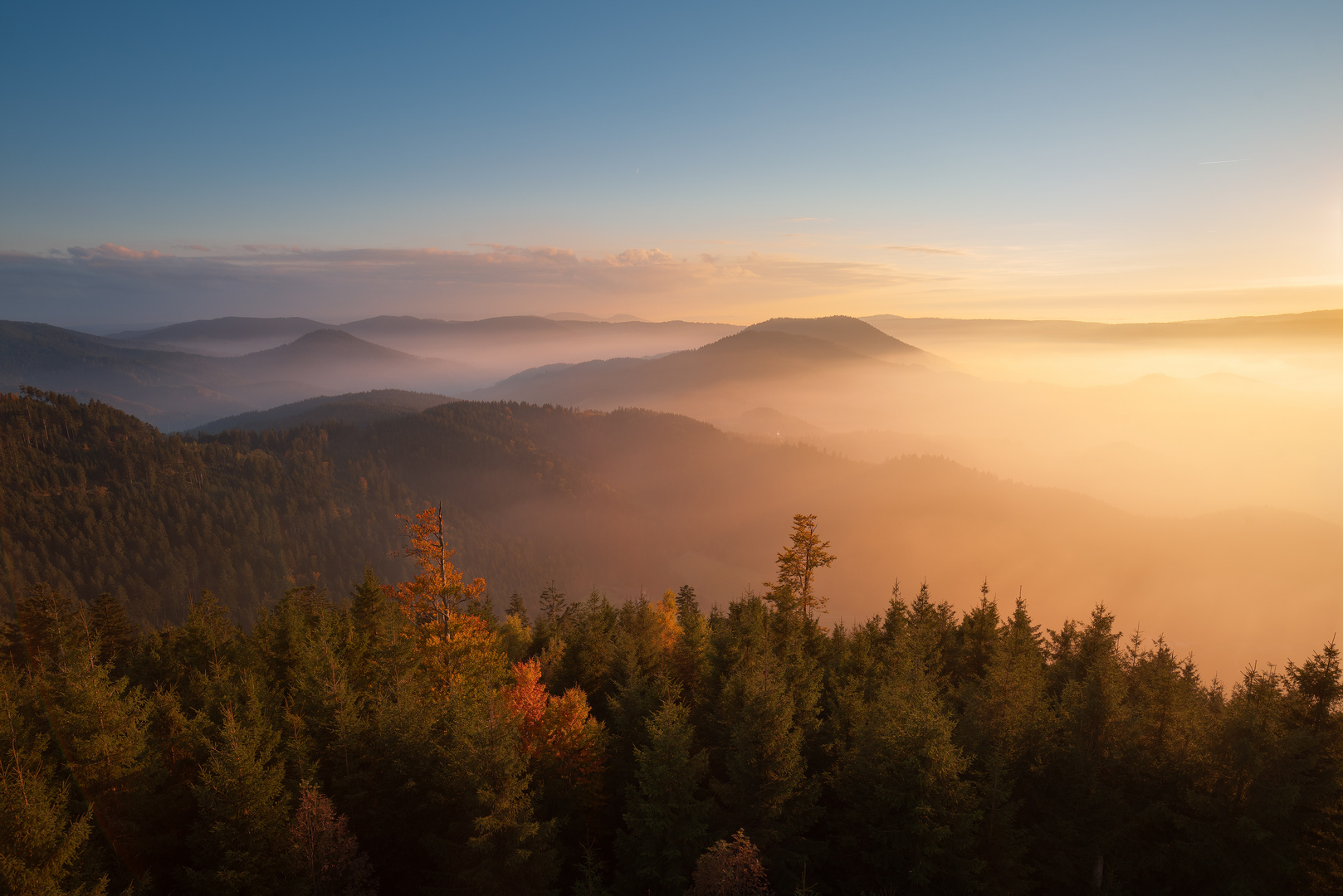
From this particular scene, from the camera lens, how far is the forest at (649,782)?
20.7 m

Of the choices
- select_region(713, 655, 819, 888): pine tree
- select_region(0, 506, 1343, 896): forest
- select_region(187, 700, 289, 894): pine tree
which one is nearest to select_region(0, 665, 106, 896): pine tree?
select_region(0, 506, 1343, 896): forest

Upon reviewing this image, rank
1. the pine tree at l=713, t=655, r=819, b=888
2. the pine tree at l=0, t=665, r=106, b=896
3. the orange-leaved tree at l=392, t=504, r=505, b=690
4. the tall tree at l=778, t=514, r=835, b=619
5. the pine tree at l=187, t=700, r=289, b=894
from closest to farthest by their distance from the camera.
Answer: the pine tree at l=0, t=665, r=106, b=896 → the pine tree at l=187, t=700, r=289, b=894 → the pine tree at l=713, t=655, r=819, b=888 → the orange-leaved tree at l=392, t=504, r=505, b=690 → the tall tree at l=778, t=514, r=835, b=619

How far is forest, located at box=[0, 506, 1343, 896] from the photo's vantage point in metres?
20.7

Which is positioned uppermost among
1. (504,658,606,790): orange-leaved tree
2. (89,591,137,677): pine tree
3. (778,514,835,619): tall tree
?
(778,514,835,619): tall tree

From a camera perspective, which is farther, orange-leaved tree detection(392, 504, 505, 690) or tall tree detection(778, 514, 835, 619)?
tall tree detection(778, 514, 835, 619)

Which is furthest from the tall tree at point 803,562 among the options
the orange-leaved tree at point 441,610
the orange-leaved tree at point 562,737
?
the orange-leaved tree at point 441,610

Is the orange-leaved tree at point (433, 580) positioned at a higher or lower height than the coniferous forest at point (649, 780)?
higher

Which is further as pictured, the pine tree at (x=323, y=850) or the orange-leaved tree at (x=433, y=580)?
the orange-leaved tree at (x=433, y=580)

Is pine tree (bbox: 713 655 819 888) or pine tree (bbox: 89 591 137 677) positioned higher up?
pine tree (bbox: 713 655 819 888)

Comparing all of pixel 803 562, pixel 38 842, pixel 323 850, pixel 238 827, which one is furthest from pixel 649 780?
pixel 803 562

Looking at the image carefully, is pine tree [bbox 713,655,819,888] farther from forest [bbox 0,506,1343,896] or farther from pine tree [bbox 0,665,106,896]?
pine tree [bbox 0,665,106,896]

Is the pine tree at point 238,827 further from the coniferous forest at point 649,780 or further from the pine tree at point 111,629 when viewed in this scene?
the pine tree at point 111,629

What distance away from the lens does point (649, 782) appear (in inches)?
913

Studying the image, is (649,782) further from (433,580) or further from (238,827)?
(433,580)
